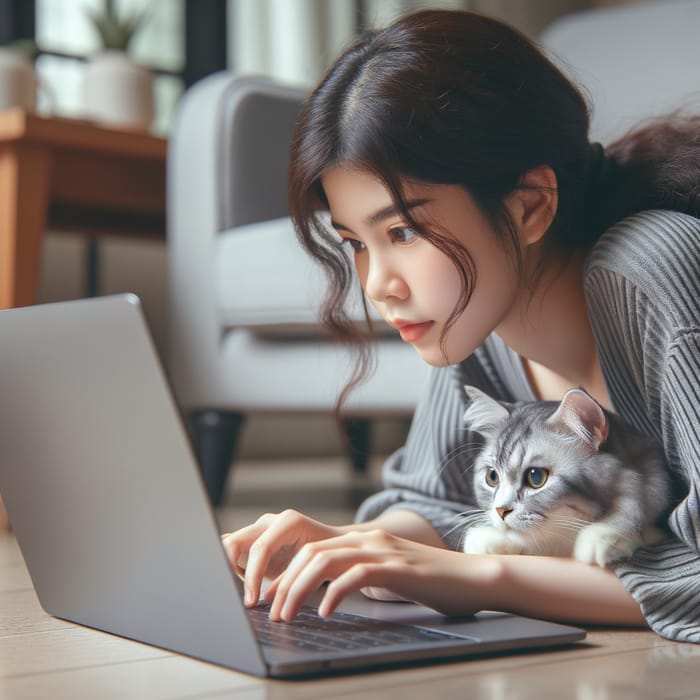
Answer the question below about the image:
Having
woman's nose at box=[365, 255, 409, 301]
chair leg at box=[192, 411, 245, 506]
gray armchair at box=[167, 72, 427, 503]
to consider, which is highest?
woman's nose at box=[365, 255, 409, 301]

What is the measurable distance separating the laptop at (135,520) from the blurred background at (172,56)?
2.06m

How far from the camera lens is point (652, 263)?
923mm

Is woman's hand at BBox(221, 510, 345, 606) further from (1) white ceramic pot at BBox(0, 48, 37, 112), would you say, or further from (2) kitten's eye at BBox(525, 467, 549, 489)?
(1) white ceramic pot at BBox(0, 48, 37, 112)

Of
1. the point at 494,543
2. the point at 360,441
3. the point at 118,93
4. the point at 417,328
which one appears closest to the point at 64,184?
the point at 118,93

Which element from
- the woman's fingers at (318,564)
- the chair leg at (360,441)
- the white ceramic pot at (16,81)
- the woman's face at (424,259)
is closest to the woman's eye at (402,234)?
the woman's face at (424,259)

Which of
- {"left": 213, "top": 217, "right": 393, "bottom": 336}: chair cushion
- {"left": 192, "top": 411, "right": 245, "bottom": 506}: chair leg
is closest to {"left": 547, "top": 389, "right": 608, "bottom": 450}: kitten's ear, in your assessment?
{"left": 213, "top": 217, "right": 393, "bottom": 336}: chair cushion

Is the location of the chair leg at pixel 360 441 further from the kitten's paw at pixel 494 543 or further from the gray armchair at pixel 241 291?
the kitten's paw at pixel 494 543

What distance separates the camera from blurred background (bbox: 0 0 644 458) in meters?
3.06

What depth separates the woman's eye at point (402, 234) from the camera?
3.08ft

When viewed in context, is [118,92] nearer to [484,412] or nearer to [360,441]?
[360,441]

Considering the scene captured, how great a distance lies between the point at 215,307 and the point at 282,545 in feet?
3.75

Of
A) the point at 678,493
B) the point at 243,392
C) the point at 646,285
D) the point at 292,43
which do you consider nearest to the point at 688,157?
the point at 646,285

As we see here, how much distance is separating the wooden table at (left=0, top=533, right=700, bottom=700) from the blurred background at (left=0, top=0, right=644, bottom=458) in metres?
2.10

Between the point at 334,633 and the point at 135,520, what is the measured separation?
0.54ft
